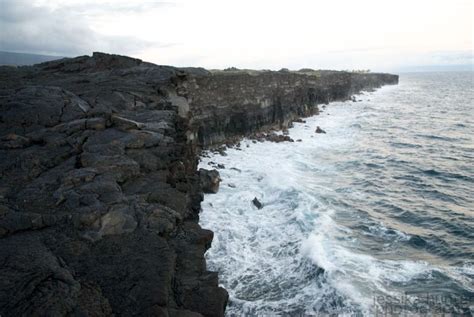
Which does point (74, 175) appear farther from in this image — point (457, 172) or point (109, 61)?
point (457, 172)

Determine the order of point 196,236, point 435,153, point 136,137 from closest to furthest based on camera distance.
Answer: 1. point 196,236
2. point 136,137
3. point 435,153

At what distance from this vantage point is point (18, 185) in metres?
11.5

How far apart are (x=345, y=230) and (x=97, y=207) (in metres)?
13.2

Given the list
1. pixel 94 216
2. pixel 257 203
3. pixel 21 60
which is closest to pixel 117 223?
pixel 94 216

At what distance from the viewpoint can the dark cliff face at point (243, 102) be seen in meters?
39.6

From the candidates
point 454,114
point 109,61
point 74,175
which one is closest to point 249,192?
point 74,175

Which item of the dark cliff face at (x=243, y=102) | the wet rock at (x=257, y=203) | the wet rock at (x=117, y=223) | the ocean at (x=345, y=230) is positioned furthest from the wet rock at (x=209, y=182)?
the wet rock at (x=117, y=223)

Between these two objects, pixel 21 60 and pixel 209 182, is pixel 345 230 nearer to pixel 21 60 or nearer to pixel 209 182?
pixel 209 182

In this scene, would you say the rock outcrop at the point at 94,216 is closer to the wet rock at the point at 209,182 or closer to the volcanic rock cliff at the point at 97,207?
the volcanic rock cliff at the point at 97,207

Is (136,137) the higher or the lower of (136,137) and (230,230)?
the higher

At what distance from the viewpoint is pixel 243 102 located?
45531 millimetres

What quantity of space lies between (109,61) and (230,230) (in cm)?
1897

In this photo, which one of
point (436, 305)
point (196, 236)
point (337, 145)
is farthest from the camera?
point (337, 145)

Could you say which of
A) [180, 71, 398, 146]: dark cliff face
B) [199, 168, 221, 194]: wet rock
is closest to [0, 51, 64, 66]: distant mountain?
[180, 71, 398, 146]: dark cliff face
